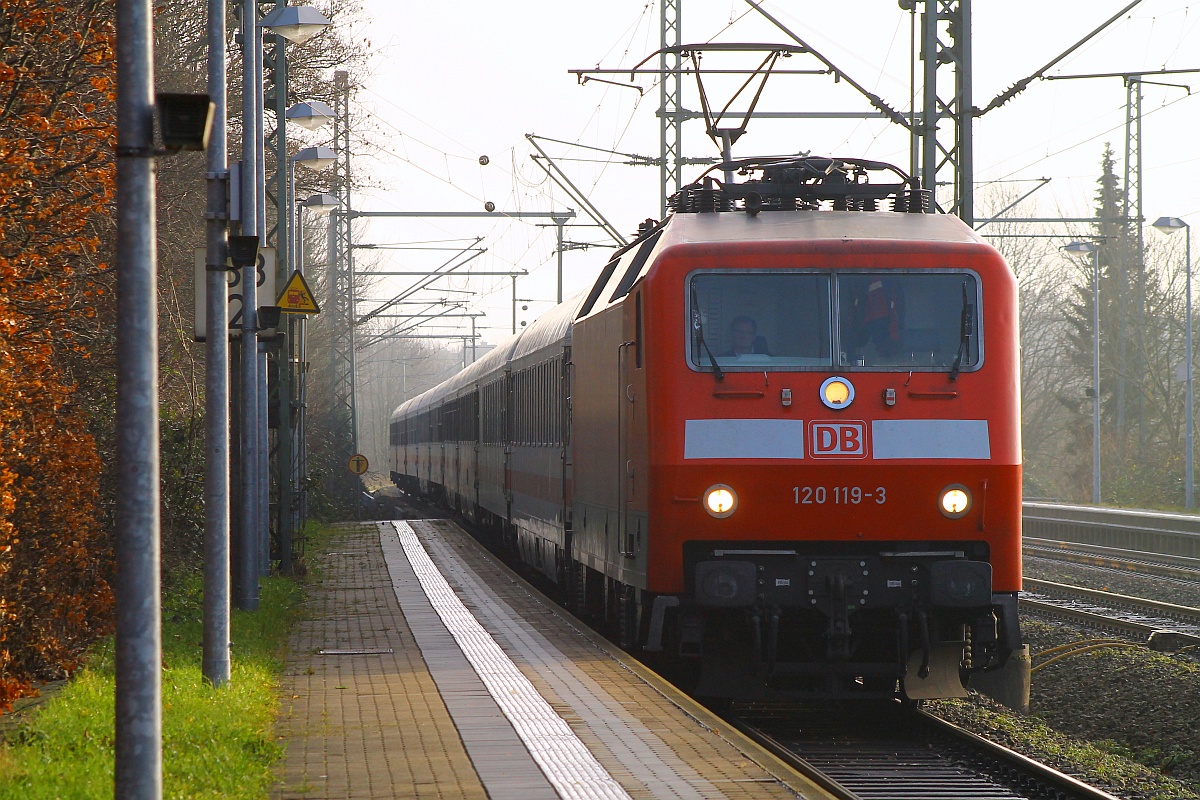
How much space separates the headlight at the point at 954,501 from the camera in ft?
32.0

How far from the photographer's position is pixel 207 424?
9.95 meters

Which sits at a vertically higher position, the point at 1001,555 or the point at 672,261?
the point at 672,261

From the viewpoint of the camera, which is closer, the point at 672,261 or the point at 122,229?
the point at 122,229

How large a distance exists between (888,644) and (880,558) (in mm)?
619

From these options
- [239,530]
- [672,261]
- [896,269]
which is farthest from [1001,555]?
[239,530]

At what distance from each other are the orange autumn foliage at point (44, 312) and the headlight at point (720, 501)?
407cm

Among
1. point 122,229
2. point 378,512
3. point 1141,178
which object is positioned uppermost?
point 1141,178

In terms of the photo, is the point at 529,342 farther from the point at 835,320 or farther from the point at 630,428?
the point at 835,320

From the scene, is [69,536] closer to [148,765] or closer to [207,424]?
[207,424]

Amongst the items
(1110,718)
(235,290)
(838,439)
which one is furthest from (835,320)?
(235,290)

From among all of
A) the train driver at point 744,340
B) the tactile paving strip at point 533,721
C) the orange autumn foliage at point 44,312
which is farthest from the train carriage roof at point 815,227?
the orange autumn foliage at point 44,312

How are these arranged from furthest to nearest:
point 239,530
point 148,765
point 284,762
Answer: point 239,530 < point 284,762 < point 148,765

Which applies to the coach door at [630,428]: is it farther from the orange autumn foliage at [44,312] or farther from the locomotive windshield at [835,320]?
the orange autumn foliage at [44,312]

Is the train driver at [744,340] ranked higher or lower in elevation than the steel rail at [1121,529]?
higher
